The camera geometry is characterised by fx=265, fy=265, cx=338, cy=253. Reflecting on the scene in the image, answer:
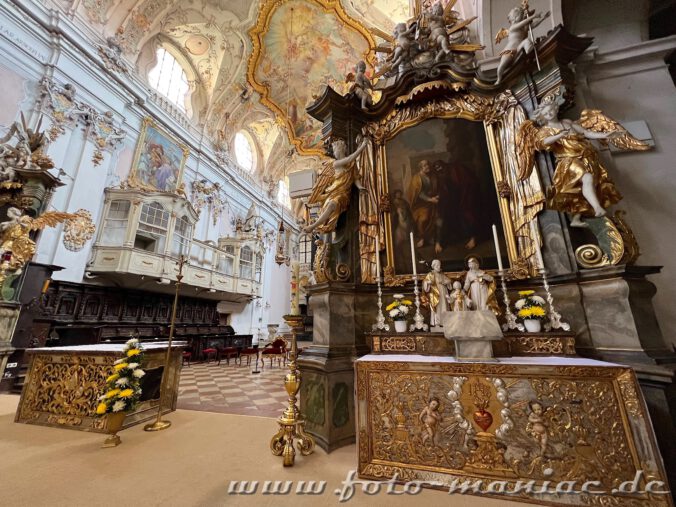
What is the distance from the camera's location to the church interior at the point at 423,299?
183 centimetres

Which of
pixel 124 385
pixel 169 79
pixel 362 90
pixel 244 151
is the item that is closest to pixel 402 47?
pixel 362 90

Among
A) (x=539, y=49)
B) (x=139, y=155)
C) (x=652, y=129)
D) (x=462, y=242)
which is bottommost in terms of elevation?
(x=462, y=242)

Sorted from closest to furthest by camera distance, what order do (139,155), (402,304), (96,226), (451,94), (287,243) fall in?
(402,304), (451,94), (96,226), (139,155), (287,243)

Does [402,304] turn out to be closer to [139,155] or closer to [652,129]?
[652,129]

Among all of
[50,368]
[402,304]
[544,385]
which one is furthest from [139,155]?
[544,385]

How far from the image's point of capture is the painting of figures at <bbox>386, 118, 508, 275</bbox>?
329cm

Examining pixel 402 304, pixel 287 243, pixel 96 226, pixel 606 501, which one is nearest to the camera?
pixel 606 501

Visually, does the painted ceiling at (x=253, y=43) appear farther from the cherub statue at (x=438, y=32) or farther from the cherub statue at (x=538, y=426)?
the cherub statue at (x=538, y=426)

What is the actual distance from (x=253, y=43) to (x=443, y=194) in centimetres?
1172

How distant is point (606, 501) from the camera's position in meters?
1.58

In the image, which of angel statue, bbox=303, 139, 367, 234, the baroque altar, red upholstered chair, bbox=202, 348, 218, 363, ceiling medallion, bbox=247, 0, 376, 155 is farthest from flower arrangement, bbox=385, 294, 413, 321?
ceiling medallion, bbox=247, 0, 376, 155

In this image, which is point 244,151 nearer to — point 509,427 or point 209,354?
point 209,354

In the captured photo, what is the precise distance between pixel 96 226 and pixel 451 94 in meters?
9.61

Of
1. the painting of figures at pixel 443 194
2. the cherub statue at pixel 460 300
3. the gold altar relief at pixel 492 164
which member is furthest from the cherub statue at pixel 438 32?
the cherub statue at pixel 460 300
